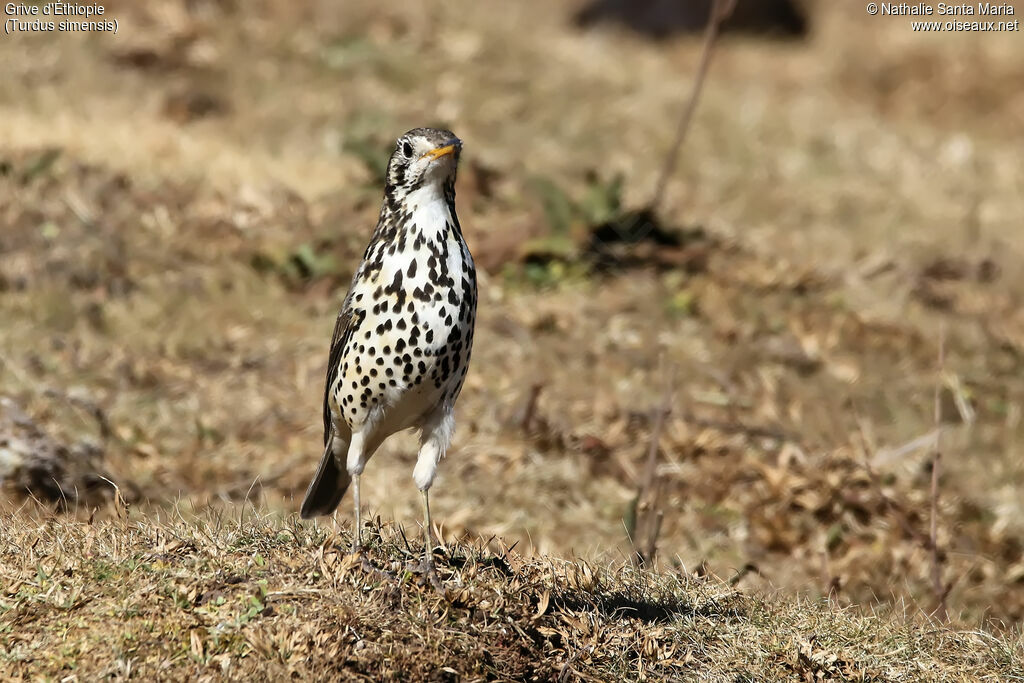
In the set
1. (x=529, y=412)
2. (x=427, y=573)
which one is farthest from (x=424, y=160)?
(x=529, y=412)

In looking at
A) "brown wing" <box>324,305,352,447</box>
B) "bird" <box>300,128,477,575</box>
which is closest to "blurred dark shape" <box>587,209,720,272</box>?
"brown wing" <box>324,305,352,447</box>

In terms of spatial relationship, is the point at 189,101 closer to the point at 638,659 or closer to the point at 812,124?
the point at 812,124

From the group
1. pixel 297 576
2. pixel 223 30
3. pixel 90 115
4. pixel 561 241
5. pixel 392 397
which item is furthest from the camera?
pixel 223 30

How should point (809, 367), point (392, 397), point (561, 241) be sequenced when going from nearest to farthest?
point (392, 397) → point (809, 367) → point (561, 241)

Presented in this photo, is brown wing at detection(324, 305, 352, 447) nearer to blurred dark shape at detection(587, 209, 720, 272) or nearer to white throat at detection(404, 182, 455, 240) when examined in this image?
white throat at detection(404, 182, 455, 240)

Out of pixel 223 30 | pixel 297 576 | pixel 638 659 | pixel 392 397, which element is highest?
pixel 223 30

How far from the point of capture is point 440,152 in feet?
17.6

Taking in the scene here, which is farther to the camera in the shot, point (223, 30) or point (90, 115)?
point (223, 30)

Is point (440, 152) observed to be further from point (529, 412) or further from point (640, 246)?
point (640, 246)

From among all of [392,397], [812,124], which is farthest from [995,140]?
[392,397]

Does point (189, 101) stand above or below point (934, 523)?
above

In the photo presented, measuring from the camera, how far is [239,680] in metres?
4.50

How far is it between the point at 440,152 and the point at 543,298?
231 inches

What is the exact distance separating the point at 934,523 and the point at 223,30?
12327 millimetres
